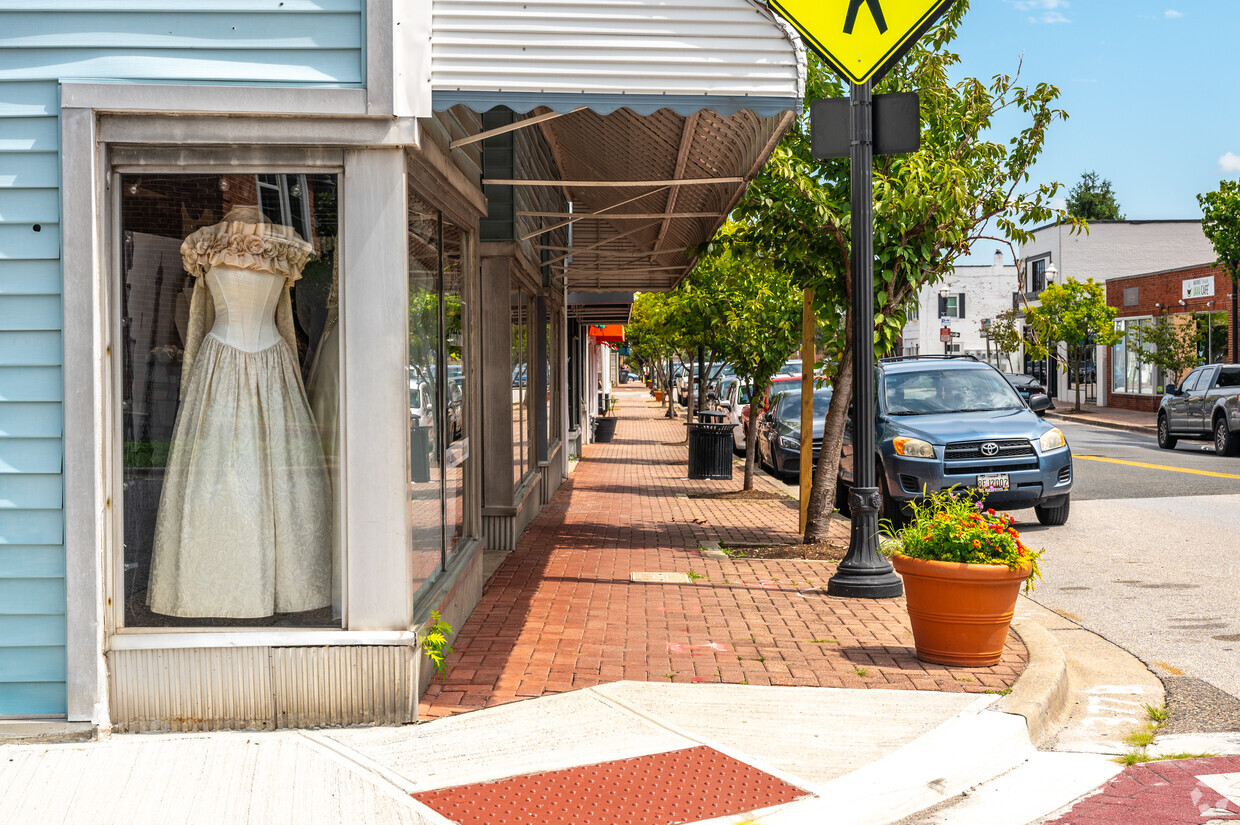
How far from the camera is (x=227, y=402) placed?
5.16 metres

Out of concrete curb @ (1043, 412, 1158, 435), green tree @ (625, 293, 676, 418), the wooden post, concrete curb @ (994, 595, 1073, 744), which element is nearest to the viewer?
concrete curb @ (994, 595, 1073, 744)

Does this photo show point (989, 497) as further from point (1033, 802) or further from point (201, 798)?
point (201, 798)

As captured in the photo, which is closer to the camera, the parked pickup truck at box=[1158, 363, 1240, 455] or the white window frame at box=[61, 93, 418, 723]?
the white window frame at box=[61, 93, 418, 723]

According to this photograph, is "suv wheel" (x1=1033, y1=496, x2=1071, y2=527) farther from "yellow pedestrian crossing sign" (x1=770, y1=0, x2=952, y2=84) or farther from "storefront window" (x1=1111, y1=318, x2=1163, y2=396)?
"storefront window" (x1=1111, y1=318, x2=1163, y2=396)

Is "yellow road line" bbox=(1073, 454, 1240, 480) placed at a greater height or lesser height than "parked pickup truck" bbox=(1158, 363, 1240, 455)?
lesser

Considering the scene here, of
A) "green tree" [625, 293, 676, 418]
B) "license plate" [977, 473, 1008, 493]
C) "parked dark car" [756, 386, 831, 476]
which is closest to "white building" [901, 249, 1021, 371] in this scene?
"green tree" [625, 293, 676, 418]

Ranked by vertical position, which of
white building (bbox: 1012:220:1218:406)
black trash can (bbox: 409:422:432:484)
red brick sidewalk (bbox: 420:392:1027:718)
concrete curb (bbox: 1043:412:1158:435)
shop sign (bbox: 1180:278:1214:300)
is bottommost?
red brick sidewalk (bbox: 420:392:1027:718)

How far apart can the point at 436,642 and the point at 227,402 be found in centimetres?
150

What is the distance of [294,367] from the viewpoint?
5301 millimetres

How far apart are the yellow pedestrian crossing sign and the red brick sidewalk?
3666mm

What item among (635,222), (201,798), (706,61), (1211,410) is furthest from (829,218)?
(1211,410)

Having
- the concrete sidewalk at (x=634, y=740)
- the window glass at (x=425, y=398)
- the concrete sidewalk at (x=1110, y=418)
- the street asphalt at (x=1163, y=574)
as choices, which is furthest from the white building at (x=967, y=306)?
the window glass at (x=425, y=398)

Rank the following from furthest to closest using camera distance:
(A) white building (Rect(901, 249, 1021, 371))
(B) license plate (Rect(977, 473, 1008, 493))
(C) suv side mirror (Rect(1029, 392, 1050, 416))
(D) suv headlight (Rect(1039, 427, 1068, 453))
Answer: (A) white building (Rect(901, 249, 1021, 371))
(C) suv side mirror (Rect(1029, 392, 1050, 416))
(D) suv headlight (Rect(1039, 427, 1068, 453))
(B) license plate (Rect(977, 473, 1008, 493))

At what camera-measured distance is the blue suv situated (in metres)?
11.4
